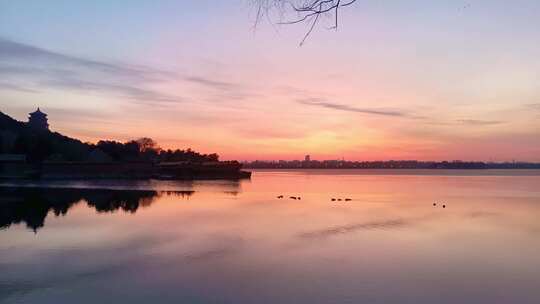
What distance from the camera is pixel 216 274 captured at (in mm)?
16531

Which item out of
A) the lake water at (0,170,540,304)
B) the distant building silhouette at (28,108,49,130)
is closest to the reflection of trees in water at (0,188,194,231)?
the lake water at (0,170,540,304)

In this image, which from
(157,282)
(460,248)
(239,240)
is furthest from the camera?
(239,240)

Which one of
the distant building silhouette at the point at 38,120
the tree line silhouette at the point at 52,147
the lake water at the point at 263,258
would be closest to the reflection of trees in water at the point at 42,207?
the lake water at the point at 263,258

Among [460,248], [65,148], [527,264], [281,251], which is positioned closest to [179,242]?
[281,251]

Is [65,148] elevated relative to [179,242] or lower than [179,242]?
elevated

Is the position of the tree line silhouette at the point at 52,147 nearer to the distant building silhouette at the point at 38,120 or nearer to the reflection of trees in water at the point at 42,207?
the distant building silhouette at the point at 38,120

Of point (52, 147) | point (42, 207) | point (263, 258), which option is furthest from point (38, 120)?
point (263, 258)

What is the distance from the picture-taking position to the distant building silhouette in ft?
433

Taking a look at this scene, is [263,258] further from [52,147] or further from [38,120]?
[38,120]

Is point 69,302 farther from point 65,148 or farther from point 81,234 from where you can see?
point 65,148

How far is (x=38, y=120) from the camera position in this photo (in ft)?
436

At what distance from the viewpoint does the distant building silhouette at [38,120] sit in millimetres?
132000

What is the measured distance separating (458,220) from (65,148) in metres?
98.7

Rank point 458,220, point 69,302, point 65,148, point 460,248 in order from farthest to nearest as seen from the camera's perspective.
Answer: point 65,148
point 458,220
point 460,248
point 69,302
